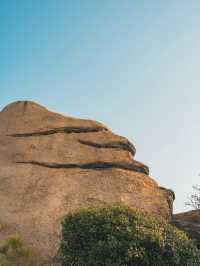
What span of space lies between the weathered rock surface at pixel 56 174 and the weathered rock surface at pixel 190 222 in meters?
0.86

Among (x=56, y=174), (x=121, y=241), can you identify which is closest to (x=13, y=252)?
(x=121, y=241)

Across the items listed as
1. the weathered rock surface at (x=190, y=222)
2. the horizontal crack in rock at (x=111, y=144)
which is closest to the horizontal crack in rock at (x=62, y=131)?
the horizontal crack in rock at (x=111, y=144)

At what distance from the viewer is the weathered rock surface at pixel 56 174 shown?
22.8 meters

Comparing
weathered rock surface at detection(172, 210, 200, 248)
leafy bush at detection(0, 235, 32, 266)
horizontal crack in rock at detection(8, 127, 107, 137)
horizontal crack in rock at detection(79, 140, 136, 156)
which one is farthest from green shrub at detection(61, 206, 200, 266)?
horizontal crack in rock at detection(8, 127, 107, 137)

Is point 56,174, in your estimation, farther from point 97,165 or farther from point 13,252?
point 13,252

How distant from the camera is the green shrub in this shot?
16.0m

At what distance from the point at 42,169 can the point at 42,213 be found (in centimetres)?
399

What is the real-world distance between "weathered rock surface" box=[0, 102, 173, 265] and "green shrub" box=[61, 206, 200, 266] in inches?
179

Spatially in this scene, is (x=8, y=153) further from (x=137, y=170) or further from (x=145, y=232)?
(x=145, y=232)

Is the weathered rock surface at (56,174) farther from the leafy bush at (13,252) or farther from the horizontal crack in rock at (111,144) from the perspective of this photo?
the leafy bush at (13,252)

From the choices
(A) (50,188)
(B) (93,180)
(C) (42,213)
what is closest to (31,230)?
(C) (42,213)

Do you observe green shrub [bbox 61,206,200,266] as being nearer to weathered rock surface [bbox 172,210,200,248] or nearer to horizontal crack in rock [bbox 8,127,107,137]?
weathered rock surface [bbox 172,210,200,248]

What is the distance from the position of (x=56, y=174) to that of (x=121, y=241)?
1050 cm

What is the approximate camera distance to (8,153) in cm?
2812
